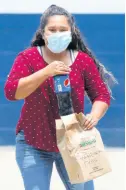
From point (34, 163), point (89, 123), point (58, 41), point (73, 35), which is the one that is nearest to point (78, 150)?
point (89, 123)

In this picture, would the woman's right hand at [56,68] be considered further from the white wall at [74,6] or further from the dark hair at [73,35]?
the white wall at [74,6]

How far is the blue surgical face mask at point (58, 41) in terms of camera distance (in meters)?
2.62

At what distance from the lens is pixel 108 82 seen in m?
3.09

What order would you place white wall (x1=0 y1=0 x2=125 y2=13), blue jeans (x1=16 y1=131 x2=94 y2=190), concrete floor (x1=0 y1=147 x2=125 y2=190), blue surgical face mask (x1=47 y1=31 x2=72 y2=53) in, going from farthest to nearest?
white wall (x1=0 y1=0 x2=125 y2=13) → concrete floor (x1=0 y1=147 x2=125 y2=190) → blue jeans (x1=16 y1=131 x2=94 y2=190) → blue surgical face mask (x1=47 y1=31 x2=72 y2=53)

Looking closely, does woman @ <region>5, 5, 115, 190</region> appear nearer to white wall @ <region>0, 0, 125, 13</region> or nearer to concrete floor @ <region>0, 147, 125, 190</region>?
concrete floor @ <region>0, 147, 125, 190</region>

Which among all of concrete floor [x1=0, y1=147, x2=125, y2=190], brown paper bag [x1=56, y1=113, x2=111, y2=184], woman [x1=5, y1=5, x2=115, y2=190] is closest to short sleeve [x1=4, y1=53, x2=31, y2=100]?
woman [x1=5, y1=5, x2=115, y2=190]

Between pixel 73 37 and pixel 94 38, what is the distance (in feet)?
8.42

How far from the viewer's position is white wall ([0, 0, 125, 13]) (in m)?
5.31

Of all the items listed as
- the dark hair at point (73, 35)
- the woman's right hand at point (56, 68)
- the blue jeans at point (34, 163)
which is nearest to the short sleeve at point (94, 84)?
the dark hair at point (73, 35)

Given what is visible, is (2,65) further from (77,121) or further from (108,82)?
(77,121)

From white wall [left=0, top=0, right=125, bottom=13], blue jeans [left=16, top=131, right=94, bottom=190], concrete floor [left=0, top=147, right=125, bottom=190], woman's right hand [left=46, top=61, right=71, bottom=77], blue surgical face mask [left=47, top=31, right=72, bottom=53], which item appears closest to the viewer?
woman's right hand [left=46, top=61, right=71, bottom=77]

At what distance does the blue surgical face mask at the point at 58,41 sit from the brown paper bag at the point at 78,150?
13.4 inches

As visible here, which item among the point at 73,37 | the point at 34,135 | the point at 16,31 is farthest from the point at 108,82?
the point at 16,31

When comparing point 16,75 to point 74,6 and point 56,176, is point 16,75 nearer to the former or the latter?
point 56,176
